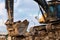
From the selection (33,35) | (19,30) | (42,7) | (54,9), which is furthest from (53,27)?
(42,7)

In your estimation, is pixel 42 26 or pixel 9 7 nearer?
pixel 42 26

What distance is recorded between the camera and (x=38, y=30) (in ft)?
36.1

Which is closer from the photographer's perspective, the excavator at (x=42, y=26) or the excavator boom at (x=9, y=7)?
the excavator at (x=42, y=26)

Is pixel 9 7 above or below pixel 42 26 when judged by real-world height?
below

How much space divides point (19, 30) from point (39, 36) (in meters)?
4.40

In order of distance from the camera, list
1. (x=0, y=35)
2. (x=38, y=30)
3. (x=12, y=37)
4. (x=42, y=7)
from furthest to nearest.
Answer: (x=0, y=35) → (x=42, y=7) → (x=12, y=37) → (x=38, y=30)

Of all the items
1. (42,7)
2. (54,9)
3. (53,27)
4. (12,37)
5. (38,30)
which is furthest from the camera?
(42,7)

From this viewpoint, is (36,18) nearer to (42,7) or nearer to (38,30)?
(42,7)

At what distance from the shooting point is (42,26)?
11148mm

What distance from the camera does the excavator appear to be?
10.0 metres

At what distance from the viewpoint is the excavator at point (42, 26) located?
32.9 feet

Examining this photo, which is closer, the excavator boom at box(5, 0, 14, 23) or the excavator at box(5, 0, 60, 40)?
the excavator at box(5, 0, 60, 40)

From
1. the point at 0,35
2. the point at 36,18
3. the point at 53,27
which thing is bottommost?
the point at 0,35

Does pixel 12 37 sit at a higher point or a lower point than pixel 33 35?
lower
